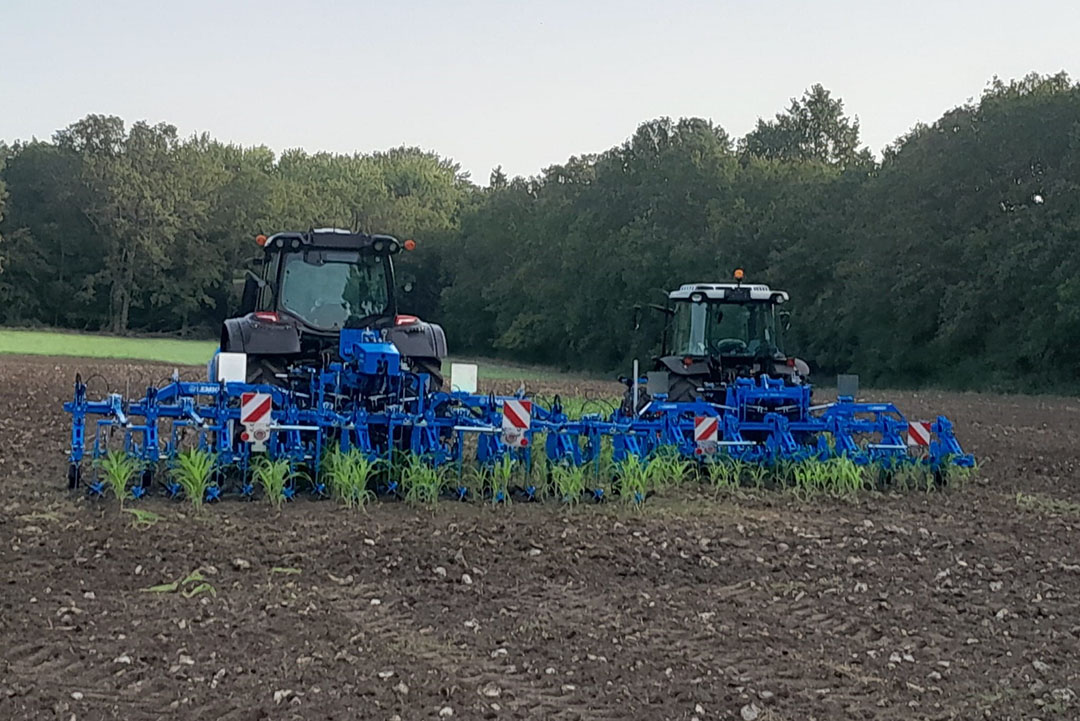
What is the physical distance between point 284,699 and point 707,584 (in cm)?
265

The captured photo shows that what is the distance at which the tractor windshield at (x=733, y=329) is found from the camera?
38.4 ft

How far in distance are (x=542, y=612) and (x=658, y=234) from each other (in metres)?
32.6

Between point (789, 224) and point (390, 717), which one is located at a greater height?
point (789, 224)

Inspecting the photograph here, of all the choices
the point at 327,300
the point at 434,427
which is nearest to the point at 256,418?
the point at 434,427

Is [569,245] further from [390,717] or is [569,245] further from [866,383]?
[390,717]

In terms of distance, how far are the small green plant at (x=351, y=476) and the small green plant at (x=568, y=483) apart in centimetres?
131

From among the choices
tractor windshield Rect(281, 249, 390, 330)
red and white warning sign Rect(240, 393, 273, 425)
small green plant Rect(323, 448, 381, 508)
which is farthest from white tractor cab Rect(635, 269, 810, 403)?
red and white warning sign Rect(240, 393, 273, 425)

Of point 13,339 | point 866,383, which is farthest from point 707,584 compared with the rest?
point 13,339

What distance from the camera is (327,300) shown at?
1030 cm

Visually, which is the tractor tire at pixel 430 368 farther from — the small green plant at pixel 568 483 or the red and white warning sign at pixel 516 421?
the small green plant at pixel 568 483

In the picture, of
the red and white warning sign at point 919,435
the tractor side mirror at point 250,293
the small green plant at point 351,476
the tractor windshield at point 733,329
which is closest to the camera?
the small green plant at point 351,476

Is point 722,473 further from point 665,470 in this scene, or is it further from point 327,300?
point 327,300

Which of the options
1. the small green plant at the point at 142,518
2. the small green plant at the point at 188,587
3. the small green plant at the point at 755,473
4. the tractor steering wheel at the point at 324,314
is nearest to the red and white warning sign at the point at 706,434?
the small green plant at the point at 755,473

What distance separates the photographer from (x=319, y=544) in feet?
21.9
